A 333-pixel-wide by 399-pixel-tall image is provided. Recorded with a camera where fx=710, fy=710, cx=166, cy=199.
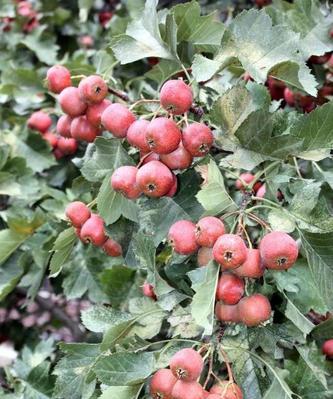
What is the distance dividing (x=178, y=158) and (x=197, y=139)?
4 cm

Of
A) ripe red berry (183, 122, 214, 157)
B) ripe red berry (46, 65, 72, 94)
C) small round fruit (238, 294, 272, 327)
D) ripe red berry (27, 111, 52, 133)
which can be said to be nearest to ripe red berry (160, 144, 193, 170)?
ripe red berry (183, 122, 214, 157)

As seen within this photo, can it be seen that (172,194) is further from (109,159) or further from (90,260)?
(90,260)

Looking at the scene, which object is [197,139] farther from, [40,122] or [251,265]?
[40,122]

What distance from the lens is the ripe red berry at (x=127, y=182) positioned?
1.09m

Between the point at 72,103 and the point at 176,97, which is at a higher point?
the point at 176,97

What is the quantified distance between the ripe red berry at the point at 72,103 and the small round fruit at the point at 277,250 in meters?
0.43

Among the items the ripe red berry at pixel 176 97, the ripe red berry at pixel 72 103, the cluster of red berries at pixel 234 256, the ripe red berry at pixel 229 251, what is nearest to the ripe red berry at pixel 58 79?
the ripe red berry at pixel 72 103

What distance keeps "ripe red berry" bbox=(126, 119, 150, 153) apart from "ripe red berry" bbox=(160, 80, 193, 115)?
0.05 meters

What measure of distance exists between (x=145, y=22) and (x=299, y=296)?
52cm

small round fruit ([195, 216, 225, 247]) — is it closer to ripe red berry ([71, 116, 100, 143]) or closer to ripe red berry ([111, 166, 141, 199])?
ripe red berry ([111, 166, 141, 199])

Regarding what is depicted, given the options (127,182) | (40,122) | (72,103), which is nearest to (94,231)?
(127,182)

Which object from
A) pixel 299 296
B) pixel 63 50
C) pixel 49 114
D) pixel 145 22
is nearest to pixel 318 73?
pixel 145 22

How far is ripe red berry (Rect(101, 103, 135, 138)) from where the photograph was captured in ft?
3.70

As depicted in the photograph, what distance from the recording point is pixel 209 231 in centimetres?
98
